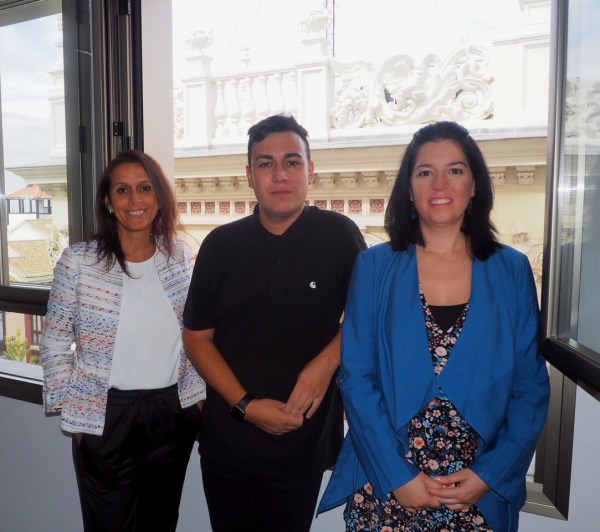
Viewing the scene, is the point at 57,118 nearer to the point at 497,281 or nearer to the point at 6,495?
the point at 6,495

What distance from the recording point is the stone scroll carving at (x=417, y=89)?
9375mm

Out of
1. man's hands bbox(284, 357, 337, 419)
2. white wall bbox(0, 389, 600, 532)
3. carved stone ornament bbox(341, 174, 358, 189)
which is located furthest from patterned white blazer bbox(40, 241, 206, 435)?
carved stone ornament bbox(341, 174, 358, 189)

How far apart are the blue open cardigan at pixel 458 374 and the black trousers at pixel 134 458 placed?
48 centimetres

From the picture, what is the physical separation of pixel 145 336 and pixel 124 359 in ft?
0.24

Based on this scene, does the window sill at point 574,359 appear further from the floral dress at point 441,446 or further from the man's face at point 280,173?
the man's face at point 280,173

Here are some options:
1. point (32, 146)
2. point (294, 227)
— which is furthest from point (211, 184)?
point (294, 227)

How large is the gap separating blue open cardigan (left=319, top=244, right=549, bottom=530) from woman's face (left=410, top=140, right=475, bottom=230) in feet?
0.35

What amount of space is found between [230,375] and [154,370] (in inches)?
9.6

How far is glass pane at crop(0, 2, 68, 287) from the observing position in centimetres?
199

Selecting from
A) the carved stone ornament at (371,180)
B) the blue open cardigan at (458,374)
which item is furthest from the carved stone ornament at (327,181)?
the blue open cardigan at (458,374)

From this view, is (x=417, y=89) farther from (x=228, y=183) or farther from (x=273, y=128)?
(x=273, y=128)

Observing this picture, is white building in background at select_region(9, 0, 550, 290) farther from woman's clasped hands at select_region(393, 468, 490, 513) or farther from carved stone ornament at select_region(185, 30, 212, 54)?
woman's clasped hands at select_region(393, 468, 490, 513)

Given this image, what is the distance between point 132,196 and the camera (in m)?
1.36

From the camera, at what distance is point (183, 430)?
139 centimetres
